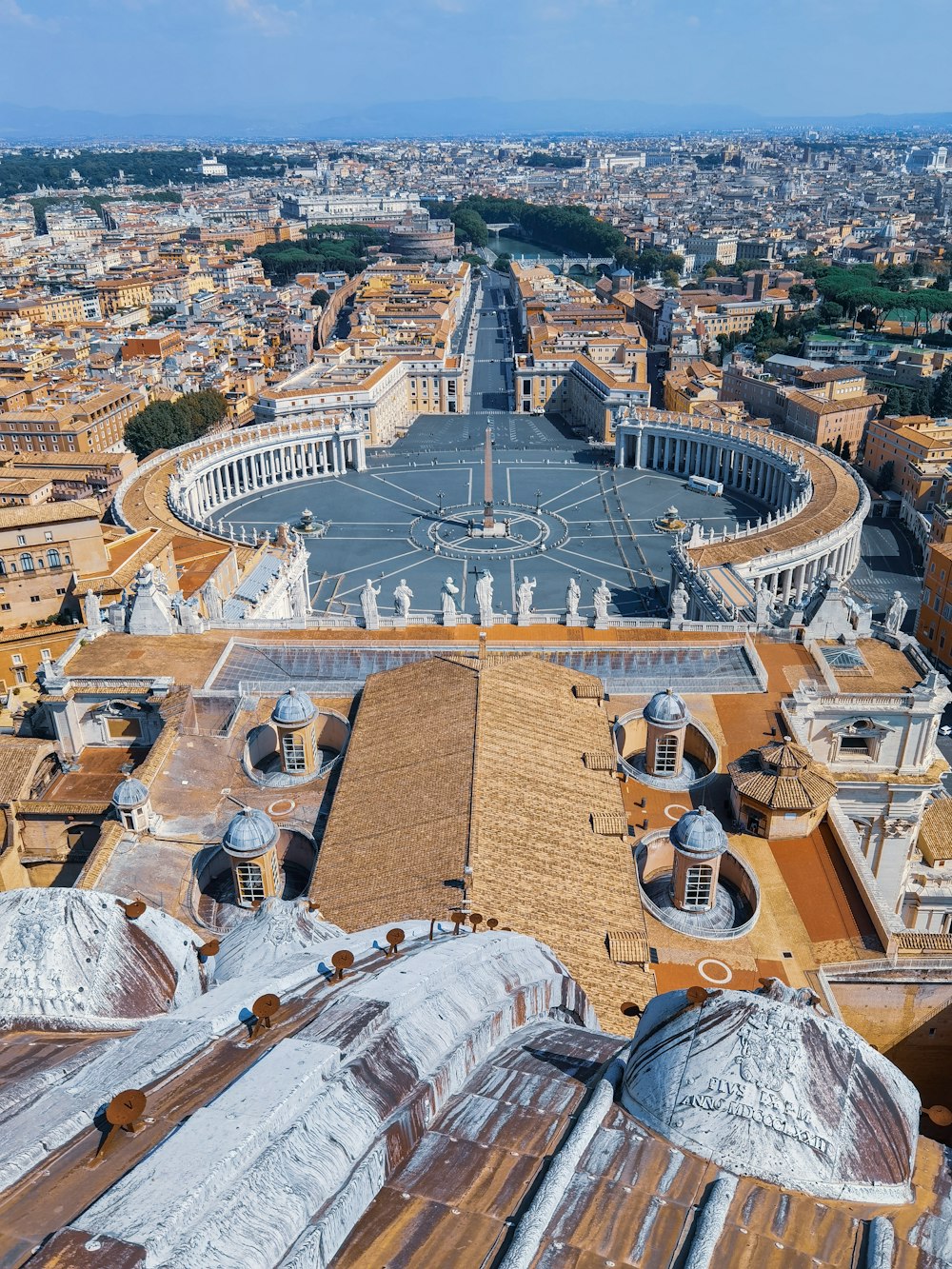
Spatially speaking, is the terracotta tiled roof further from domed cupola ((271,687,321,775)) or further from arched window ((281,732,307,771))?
arched window ((281,732,307,771))

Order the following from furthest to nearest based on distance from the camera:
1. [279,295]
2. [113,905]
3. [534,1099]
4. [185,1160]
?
1. [279,295]
2. [113,905]
3. [534,1099]
4. [185,1160]

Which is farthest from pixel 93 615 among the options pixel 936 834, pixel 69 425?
pixel 69 425

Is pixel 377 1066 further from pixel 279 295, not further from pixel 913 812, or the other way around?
pixel 279 295

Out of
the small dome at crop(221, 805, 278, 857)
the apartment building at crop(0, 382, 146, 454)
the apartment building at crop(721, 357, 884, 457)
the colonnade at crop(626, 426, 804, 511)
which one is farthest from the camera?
the apartment building at crop(721, 357, 884, 457)

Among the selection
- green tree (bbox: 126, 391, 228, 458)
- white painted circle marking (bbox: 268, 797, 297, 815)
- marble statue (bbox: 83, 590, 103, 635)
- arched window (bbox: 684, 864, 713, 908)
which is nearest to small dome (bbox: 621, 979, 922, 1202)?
arched window (bbox: 684, 864, 713, 908)

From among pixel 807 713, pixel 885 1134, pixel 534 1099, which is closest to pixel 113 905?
pixel 534 1099

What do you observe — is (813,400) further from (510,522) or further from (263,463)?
(263,463)
